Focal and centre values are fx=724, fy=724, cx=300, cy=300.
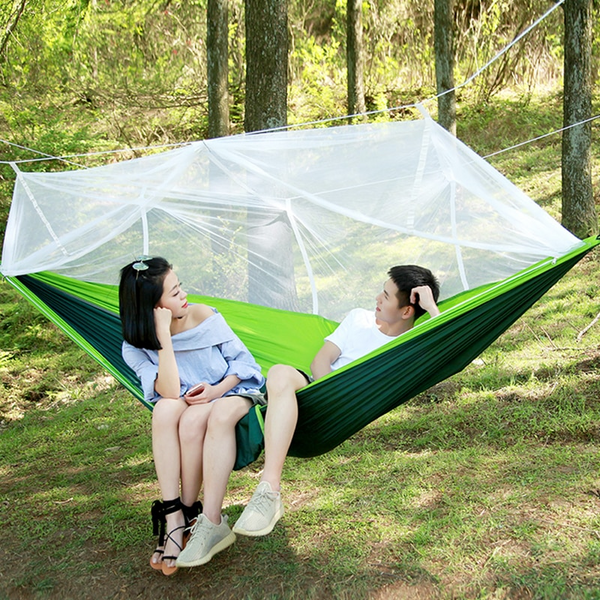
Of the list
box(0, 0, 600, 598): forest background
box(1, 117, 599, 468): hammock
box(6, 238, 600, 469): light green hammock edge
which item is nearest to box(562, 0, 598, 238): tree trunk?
box(0, 0, 600, 598): forest background

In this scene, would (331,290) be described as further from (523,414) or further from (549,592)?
(549,592)

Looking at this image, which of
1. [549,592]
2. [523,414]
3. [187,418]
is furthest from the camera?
[523,414]

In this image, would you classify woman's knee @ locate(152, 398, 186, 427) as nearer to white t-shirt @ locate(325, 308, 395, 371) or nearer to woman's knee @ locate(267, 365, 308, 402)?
woman's knee @ locate(267, 365, 308, 402)

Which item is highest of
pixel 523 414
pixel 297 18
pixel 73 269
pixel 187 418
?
pixel 297 18

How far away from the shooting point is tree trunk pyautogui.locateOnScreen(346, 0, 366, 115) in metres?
6.37

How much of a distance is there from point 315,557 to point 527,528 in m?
0.59

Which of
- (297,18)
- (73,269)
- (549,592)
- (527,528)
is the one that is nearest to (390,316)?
(527,528)

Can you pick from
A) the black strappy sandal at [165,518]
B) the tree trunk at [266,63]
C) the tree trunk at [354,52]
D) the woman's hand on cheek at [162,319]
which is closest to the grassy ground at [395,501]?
the black strappy sandal at [165,518]

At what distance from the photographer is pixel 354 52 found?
6.56 meters

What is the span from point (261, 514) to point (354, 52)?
18.3 feet

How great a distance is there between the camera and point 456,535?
2023 millimetres

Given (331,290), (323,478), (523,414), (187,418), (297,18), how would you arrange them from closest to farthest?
(187,418), (323,478), (523,414), (331,290), (297,18)

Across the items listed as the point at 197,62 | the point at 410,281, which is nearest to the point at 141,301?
the point at 410,281

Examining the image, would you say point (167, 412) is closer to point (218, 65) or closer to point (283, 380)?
point (283, 380)
